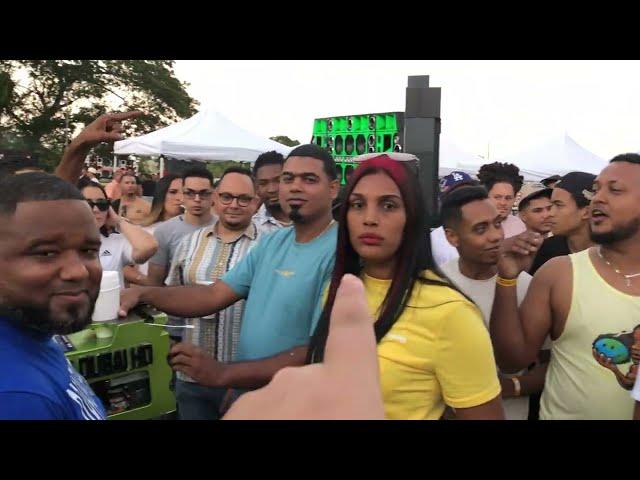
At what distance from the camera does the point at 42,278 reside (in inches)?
42.5

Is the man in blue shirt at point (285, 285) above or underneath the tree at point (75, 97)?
underneath

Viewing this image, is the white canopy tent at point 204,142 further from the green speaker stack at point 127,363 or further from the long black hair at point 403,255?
the long black hair at point 403,255

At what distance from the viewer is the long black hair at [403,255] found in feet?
4.80

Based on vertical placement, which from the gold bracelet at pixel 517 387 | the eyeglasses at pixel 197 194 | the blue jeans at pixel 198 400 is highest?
the eyeglasses at pixel 197 194

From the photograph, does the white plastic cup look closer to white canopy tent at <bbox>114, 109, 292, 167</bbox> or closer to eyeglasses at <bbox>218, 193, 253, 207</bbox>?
eyeglasses at <bbox>218, 193, 253, 207</bbox>

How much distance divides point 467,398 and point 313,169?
155 centimetres

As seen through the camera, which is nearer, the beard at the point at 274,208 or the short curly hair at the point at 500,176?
the beard at the point at 274,208

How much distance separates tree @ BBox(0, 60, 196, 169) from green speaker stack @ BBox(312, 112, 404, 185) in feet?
48.3

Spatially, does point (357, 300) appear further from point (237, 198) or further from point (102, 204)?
point (102, 204)

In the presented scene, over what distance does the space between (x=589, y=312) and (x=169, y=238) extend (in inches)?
114

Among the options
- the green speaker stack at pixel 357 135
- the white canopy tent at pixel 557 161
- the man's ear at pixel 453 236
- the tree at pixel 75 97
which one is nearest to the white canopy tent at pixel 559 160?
the white canopy tent at pixel 557 161

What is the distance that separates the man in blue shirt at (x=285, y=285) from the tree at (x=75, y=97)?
19365mm

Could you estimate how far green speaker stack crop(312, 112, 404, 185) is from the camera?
250 inches

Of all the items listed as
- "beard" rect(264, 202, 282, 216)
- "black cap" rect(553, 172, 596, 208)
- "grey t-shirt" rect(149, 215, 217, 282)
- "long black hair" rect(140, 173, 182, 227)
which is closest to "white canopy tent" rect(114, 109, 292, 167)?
"long black hair" rect(140, 173, 182, 227)
